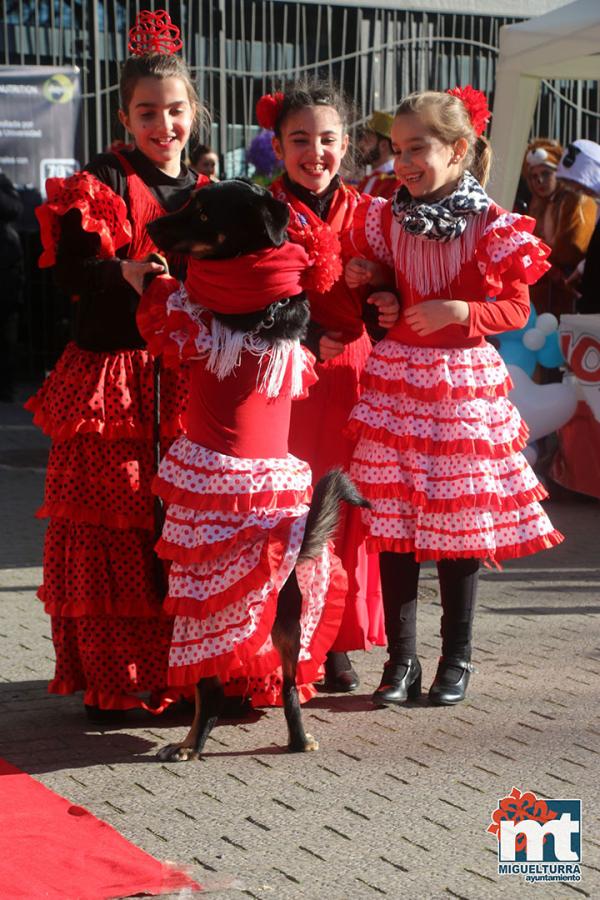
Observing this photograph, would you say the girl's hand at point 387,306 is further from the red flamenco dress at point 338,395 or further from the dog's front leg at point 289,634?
the dog's front leg at point 289,634

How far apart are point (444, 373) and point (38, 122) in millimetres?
7492

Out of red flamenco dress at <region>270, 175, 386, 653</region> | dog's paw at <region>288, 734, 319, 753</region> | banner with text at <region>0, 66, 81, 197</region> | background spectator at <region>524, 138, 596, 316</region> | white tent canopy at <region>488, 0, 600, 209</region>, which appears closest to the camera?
dog's paw at <region>288, 734, 319, 753</region>

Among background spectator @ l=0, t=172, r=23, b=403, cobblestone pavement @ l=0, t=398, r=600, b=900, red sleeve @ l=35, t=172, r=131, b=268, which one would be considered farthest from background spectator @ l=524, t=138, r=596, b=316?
red sleeve @ l=35, t=172, r=131, b=268

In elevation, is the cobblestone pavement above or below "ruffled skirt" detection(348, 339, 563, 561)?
below

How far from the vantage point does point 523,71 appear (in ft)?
27.3

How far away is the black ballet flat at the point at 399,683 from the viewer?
4148 millimetres

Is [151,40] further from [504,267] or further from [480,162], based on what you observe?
[504,267]

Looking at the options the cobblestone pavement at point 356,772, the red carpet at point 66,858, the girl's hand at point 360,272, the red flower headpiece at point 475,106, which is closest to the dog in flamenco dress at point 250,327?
the cobblestone pavement at point 356,772

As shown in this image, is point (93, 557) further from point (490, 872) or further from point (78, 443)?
point (490, 872)

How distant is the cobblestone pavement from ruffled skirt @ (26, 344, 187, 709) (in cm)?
21

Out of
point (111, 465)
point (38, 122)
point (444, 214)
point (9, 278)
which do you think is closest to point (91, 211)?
point (111, 465)

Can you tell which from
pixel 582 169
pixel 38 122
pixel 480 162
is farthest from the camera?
pixel 38 122

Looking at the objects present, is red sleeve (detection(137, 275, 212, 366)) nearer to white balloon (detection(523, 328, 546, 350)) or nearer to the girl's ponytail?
the girl's ponytail

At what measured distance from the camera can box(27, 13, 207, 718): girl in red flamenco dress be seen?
13.0ft
